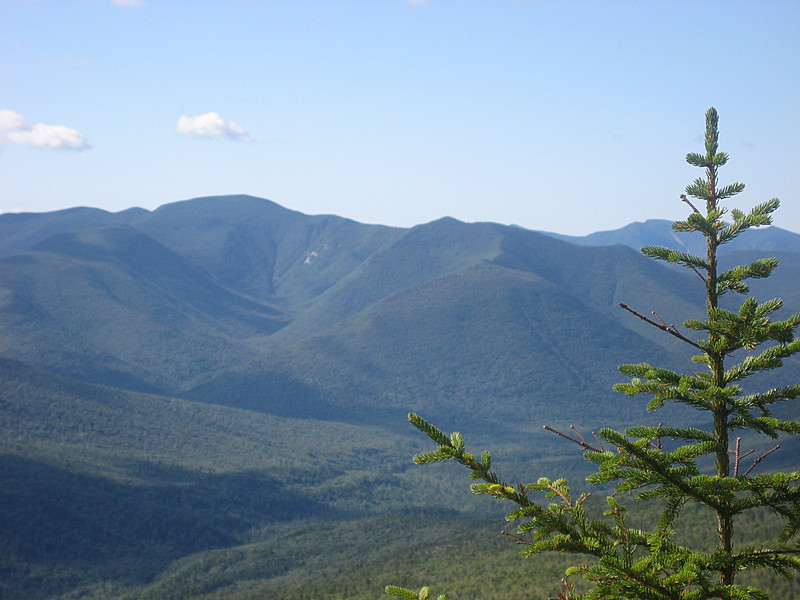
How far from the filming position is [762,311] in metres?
7.72

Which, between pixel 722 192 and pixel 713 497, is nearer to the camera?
pixel 713 497

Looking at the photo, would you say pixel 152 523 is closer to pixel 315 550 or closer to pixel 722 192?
pixel 315 550

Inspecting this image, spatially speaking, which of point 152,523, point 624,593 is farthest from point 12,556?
point 624,593

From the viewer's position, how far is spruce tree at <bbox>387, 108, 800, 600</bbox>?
22.3ft

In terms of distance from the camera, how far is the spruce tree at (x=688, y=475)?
6789 millimetres

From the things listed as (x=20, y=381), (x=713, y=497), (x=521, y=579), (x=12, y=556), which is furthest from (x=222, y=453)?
(x=713, y=497)

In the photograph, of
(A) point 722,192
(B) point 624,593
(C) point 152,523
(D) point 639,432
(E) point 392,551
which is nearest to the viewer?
(B) point 624,593

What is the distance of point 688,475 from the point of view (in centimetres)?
764

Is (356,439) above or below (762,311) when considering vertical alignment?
below

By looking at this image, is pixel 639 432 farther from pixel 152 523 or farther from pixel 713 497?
pixel 152 523

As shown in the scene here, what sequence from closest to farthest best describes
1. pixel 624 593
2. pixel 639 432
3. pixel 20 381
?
pixel 624 593 < pixel 639 432 < pixel 20 381

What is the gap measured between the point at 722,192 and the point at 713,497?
11.6 feet

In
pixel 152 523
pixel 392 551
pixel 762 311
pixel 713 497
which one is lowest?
pixel 152 523

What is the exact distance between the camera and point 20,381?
13888cm
